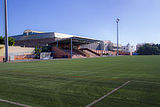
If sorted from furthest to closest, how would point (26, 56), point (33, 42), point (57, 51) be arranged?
point (33, 42)
point (57, 51)
point (26, 56)

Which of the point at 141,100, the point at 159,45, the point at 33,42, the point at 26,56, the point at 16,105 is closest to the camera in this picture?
the point at 16,105

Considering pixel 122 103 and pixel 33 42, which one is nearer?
pixel 122 103

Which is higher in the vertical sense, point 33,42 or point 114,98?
point 33,42

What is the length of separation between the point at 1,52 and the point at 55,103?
38122 mm

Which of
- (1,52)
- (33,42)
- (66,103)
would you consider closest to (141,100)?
(66,103)

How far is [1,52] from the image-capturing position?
1453 inches

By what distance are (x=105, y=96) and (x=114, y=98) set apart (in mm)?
346

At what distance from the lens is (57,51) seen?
54.7m

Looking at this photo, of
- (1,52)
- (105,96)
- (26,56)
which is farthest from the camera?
(26,56)

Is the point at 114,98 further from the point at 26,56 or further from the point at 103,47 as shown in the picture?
the point at 103,47

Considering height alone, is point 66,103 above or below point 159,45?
below

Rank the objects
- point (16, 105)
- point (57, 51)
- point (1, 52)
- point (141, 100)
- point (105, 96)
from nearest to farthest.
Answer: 1. point (16, 105)
2. point (141, 100)
3. point (105, 96)
4. point (1, 52)
5. point (57, 51)

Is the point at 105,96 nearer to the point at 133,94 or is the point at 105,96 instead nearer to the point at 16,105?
the point at 133,94

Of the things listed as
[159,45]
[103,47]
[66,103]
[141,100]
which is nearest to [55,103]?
[66,103]
